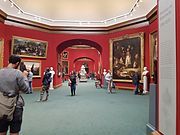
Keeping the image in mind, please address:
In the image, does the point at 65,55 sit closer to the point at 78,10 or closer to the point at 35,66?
the point at 78,10

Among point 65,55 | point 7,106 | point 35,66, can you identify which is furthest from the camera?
point 65,55

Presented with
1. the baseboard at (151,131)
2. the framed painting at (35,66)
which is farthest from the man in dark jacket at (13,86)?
the framed painting at (35,66)

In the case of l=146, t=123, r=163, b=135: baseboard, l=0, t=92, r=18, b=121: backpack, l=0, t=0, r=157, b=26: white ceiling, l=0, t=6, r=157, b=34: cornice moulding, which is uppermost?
l=0, t=0, r=157, b=26: white ceiling

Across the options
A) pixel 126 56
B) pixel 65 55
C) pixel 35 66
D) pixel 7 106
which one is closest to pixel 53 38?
pixel 35 66

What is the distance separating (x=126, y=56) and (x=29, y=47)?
838 cm

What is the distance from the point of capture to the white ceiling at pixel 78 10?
18344mm

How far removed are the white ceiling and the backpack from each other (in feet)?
51.4

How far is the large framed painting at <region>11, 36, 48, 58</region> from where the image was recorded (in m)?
17.0

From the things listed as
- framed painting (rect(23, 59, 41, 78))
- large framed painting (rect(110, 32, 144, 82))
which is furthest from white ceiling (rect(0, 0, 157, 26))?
framed painting (rect(23, 59, 41, 78))

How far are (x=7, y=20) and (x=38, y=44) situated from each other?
3361mm

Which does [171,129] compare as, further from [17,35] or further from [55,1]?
[55,1]

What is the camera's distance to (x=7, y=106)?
10.00 feet

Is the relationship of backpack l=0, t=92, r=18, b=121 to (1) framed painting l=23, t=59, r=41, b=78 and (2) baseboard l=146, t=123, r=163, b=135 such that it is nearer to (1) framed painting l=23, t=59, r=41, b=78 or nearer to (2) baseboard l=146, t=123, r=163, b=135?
(2) baseboard l=146, t=123, r=163, b=135

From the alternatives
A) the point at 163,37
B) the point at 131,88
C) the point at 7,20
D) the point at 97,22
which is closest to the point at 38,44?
the point at 7,20
